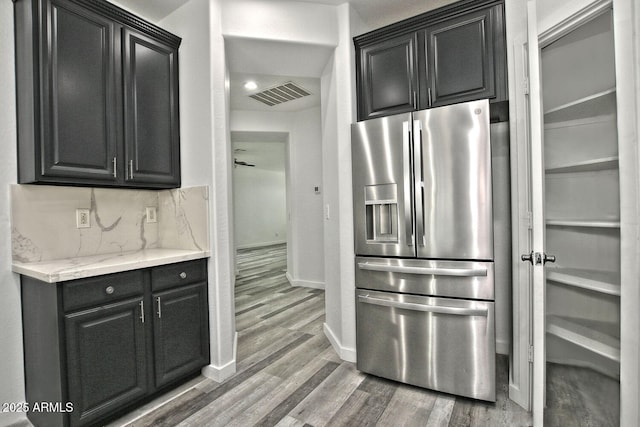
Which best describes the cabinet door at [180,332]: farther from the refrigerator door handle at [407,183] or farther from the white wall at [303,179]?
the white wall at [303,179]

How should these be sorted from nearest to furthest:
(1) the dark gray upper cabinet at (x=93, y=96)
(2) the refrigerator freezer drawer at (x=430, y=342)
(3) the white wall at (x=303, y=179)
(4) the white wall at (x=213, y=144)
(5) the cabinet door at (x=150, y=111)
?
1. (1) the dark gray upper cabinet at (x=93, y=96)
2. (2) the refrigerator freezer drawer at (x=430, y=342)
3. (5) the cabinet door at (x=150, y=111)
4. (4) the white wall at (x=213, y=144)
5. (3) the white wall at (x=303, y=179)

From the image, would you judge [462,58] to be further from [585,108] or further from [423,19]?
[585,108]

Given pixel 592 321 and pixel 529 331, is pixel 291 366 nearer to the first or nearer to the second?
pixel 529 331

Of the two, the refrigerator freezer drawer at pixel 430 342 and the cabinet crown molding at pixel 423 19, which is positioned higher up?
the cabinet crown molding at pixel 423 19

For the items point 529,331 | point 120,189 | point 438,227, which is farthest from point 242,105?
point 529,331

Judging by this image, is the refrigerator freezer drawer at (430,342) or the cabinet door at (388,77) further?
the cabinet door at (388,77)

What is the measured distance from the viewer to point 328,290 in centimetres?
276

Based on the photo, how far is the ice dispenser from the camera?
2.07 meters

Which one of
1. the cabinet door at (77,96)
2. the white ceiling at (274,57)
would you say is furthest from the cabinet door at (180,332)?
the white ceiling at (274,57)

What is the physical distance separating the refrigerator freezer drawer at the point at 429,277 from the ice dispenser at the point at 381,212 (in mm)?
173

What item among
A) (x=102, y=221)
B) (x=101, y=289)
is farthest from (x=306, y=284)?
(x=101, y=289)

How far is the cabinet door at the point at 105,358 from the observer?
152 cm

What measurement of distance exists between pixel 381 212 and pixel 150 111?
186 cm

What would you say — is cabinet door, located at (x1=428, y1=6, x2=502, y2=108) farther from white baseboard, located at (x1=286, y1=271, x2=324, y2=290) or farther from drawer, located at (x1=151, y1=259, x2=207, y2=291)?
white baseboard, located at (x1=286, y1=271, x2=324, y2=290)
